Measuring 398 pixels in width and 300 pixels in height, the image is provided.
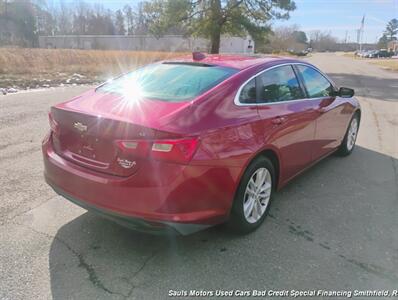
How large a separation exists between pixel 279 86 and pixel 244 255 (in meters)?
1.78

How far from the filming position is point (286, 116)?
3576 millimetres

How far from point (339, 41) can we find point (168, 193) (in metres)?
186

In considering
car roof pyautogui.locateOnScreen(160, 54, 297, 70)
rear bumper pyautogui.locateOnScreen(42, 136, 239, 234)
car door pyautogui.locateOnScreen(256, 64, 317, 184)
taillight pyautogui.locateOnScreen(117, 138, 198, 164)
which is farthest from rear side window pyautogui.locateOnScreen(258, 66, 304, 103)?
taillight pyautogui.locateOnScreen(117, 138, 198, 164)

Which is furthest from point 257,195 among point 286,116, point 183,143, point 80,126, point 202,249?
point 80,126

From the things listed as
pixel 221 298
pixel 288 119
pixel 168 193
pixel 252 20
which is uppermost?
pixel 252 20

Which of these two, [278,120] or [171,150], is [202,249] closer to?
[171,150]

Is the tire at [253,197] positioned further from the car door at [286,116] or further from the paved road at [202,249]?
the car door at [286,116]

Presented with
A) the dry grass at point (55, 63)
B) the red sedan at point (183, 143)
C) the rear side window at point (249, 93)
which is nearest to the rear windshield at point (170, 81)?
the red sedan at point (183, 143)

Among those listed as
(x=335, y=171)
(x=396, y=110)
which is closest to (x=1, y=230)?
(x=335, y=171)

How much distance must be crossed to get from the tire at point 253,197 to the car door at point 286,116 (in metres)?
0.24

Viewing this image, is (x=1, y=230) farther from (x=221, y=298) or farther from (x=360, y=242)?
(x=360, y=242)

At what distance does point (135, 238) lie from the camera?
3.17m

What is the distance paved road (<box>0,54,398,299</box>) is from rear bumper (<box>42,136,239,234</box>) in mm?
387

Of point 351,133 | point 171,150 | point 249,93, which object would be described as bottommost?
point 351,133
